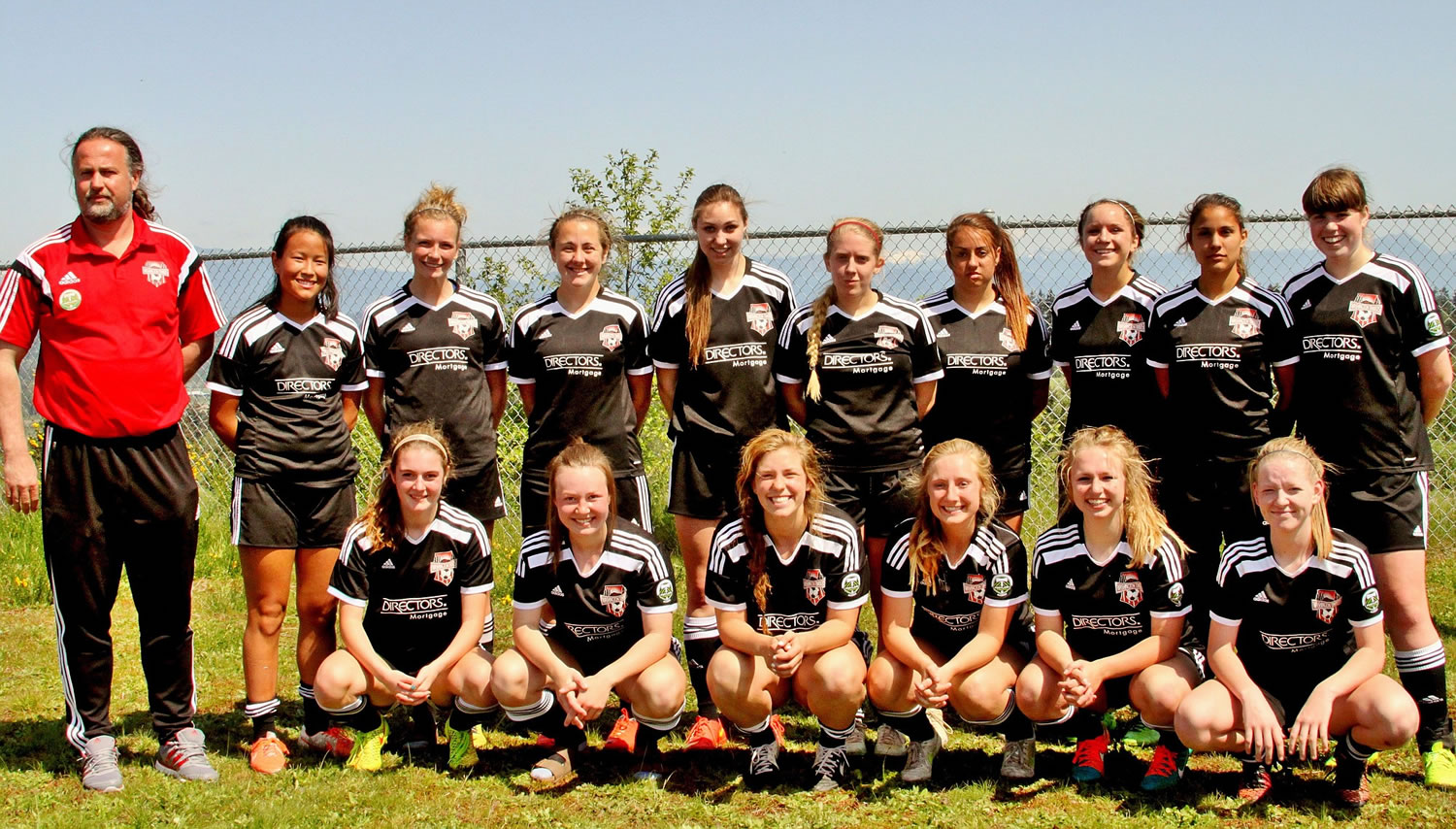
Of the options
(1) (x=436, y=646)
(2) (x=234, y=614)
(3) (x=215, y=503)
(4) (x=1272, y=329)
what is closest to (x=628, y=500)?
(1) (x=436, y=646)

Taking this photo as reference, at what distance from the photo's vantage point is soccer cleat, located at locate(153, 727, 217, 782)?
414cm

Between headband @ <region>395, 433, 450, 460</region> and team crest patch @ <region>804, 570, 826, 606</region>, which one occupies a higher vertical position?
headband @ <region>395, 433, 450, 460</region>

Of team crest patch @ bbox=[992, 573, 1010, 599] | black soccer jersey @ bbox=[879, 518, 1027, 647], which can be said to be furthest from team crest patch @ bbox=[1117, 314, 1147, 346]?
team crest patch @ bbox=[992, 573, 1010, 599]

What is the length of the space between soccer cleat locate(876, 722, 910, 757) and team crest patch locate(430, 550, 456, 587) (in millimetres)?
1687

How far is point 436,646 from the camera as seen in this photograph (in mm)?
4371

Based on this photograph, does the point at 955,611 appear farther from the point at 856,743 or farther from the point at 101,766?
the point at 101,766

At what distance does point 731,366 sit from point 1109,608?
5.49 feet

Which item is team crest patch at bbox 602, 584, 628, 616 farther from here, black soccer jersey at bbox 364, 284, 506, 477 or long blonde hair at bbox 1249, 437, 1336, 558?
long blonde hair at bbox 1249, 437, 1336, 558

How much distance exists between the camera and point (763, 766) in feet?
13.4

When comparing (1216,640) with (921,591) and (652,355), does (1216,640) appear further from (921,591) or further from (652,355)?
(652,355)

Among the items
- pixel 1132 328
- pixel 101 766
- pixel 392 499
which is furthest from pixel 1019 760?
pixel 101 766

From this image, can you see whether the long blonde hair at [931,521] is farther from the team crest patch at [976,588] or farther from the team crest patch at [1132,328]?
the team crest patch at [1132,328]

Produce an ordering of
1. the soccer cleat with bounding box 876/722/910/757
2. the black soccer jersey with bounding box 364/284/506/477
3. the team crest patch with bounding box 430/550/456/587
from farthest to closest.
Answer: the black soccer jersey with bounding box 364/284/506/477
the team crest patch with bounding box 430/550/456/587
the soccer cleat with bounding box 876/722/910/757

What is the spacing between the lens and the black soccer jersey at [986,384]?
15.2 ft
